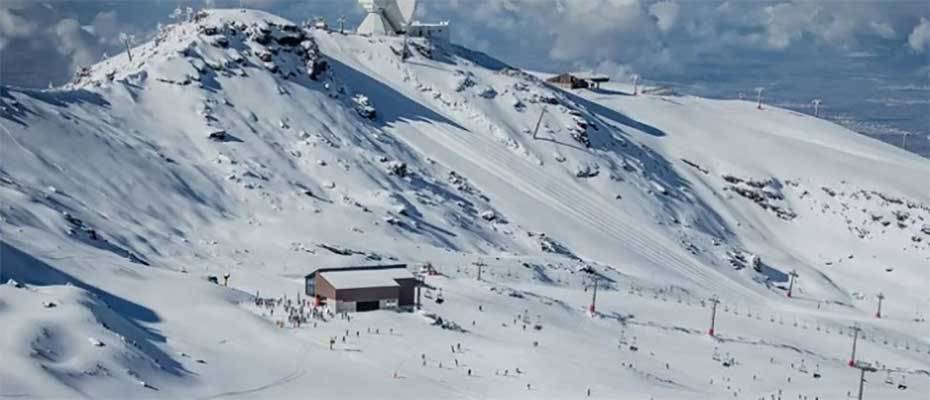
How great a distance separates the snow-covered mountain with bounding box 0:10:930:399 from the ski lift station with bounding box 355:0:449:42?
3.32 meters

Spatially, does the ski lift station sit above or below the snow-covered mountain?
above

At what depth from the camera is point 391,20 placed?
398 ft

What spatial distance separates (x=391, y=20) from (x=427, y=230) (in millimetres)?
51560

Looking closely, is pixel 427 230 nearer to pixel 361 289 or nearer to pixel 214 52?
pixel 361 289

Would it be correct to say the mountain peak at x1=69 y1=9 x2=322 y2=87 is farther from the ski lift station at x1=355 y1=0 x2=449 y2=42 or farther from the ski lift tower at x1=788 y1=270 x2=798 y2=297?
the ski lift tower at x1=788 y1=270 x2=798 y2=297

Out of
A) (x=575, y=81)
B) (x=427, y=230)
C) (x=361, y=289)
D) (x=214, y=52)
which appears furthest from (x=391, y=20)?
(x=361, y=289)

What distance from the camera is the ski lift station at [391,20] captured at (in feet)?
393

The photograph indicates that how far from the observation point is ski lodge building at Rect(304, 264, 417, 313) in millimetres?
50594

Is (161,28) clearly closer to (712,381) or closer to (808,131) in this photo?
(712,381)

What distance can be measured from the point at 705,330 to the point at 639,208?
36089 mm

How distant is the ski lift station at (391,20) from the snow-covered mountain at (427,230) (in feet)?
10.9

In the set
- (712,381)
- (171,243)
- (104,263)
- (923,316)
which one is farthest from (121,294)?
(923,316)

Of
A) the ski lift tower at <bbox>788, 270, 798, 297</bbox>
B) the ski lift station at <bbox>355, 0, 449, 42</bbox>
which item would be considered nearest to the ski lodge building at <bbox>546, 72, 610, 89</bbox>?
the ski lift station at <bbox>355, 0, 449, 42</bbox>

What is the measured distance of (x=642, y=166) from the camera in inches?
4124
